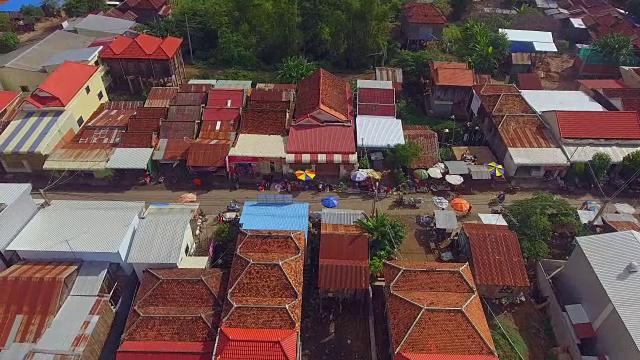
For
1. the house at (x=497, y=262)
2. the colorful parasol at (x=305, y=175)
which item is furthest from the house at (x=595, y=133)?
the colorful parasol at (x=305, y=175)

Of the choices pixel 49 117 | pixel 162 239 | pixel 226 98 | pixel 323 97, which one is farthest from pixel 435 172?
pixel 49 117

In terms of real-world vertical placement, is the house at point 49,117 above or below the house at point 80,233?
above

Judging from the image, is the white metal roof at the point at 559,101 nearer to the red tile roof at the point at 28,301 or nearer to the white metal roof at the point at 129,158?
the white metal roof at the point at 129,158

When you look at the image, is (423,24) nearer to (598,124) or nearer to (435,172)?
(598,124)

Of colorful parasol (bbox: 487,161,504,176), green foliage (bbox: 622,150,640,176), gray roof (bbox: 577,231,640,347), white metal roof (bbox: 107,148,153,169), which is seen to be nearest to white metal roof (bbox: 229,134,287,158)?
white metal roof (bbox: 107,148,153,169)

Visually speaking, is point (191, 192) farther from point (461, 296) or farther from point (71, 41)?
point (71, 41)

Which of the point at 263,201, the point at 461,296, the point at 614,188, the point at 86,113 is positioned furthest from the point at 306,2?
the point at 461,296
